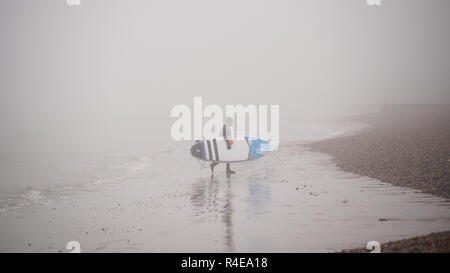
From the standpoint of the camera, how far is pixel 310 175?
65.0 feet

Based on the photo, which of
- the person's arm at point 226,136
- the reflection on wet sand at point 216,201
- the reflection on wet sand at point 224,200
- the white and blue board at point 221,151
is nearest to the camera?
the reflection on wet sand at point 216,201

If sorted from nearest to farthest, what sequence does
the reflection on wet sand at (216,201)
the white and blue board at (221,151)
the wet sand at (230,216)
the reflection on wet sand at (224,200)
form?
1. the wet sand at (230,216)
2. the reflection on wet sand at (216,201)
3. the reflection on wet sand at (224,200)
4. the white and blue board at (221,151)

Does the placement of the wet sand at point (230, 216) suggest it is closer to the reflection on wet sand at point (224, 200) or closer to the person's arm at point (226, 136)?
the reflection on wet sand at point (224, 200)

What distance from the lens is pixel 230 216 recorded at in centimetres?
1305

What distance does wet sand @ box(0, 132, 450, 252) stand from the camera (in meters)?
10.6

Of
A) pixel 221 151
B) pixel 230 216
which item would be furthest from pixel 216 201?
pixel 221 151

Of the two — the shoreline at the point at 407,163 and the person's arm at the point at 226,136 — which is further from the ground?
the person's arm at the point at 226,136

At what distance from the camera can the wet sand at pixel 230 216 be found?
1062 cm

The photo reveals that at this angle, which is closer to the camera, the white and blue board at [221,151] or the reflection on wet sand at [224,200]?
the reflection on wet sand at [224,200]

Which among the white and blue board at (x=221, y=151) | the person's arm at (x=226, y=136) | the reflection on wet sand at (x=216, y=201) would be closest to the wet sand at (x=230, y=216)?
the reflection on wet sand at (x=216, y=201)

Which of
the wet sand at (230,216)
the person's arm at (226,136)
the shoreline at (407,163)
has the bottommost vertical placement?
the wet sand at (230,216)
